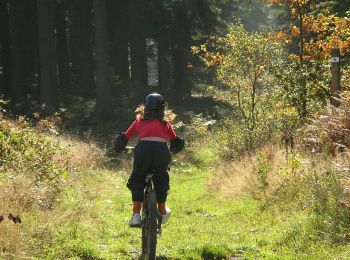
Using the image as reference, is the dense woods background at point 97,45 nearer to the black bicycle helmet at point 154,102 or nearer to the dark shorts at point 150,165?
the black bicycle helmet at point 154,102

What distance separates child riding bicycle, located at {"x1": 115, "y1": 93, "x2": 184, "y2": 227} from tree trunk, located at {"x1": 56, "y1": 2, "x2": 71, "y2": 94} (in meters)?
26.1

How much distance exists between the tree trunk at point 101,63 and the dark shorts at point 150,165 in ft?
60.9

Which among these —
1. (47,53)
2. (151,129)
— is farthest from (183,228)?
(47,53)

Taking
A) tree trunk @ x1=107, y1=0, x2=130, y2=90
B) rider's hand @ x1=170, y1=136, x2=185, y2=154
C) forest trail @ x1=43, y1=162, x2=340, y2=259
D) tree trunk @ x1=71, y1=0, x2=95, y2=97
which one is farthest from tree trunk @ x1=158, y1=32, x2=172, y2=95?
rider's hand @ x1=170, y1=136, x2=185, y2=154

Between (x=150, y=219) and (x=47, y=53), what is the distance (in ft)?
64.5

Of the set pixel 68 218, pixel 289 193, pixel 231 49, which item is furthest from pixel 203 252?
pixel 231 49

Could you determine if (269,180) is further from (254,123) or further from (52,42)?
(52,42)

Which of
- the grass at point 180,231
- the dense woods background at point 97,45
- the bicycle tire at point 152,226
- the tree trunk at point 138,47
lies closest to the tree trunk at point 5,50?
the dense woods background at point 97,45

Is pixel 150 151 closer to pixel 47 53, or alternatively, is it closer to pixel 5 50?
pixel 47 53

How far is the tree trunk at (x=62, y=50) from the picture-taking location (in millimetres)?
32222

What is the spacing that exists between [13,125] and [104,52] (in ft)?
45.2

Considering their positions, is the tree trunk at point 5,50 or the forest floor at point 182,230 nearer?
the forest floor at point 182,230

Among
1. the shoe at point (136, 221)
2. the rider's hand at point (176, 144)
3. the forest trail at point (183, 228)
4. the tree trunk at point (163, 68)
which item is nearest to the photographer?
the shoe at point (136, 221)

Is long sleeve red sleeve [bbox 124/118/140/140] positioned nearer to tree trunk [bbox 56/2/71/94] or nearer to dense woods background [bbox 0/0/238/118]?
dense woods background [bbox 0/0/238/118]
